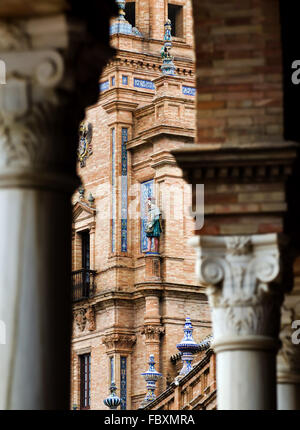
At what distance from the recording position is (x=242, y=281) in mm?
11188

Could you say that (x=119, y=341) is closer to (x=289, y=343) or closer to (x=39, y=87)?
(x=289, y=343)

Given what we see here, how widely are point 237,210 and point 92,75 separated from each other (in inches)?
151

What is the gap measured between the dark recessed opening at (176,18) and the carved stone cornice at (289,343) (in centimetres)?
3739

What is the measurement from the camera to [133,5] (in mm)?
50656

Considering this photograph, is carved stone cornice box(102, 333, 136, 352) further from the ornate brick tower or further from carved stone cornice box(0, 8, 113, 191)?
carved stone cornice box(0, 8, 113, 191)

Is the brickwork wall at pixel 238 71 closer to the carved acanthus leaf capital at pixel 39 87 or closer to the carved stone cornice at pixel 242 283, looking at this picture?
the carved stone cornice at pixel 242 283

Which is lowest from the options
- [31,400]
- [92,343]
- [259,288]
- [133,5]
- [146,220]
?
[31,400]

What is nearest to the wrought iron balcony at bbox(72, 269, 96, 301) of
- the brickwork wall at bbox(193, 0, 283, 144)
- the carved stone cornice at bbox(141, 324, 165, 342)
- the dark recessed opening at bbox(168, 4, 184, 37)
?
the carved stone cornice at bbox(141, 324, 165, 342)

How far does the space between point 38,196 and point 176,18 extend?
1738 inches

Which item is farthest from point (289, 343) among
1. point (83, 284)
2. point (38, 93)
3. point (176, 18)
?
point (176, 18)

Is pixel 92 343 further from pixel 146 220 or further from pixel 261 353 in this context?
pixel 261 353

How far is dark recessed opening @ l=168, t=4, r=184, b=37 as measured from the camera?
50812 mm

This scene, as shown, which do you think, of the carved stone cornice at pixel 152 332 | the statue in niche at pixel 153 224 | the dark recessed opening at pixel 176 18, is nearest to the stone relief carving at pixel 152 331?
the carved stone cornice at pixel 152 332

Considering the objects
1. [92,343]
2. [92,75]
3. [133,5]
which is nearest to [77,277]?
[92,343]
